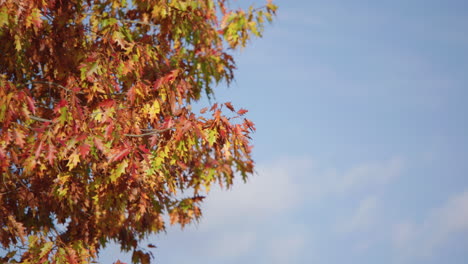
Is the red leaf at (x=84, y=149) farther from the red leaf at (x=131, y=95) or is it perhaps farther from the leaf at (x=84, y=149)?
the red leaf at (x=131, y=95)

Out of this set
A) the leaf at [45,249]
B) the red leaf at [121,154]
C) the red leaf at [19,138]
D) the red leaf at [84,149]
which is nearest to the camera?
the red leaf at [84,149]

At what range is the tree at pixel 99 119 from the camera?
19.5 ft

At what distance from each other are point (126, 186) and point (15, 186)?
5.72 feet

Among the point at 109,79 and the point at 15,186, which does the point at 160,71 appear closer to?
the point at 109,79

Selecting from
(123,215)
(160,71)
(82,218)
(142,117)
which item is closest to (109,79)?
(142,117)

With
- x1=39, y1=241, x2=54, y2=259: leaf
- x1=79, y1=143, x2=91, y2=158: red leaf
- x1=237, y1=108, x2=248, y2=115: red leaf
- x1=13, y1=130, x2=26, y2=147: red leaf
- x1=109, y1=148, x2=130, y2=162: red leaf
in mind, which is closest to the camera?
x1=79, y1=143, x2=91, y2=158: red leaf

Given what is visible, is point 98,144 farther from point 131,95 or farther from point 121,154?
point 131,95

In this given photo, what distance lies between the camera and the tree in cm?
595

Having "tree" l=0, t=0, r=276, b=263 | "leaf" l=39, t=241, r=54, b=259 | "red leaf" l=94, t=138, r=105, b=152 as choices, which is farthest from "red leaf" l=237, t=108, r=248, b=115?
"leaf" l=39, t=241, r=54, b=259

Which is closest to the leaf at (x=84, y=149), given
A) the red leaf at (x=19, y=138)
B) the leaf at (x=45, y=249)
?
the red leaf at (x=19, y=138)

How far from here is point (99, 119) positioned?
6.28 meters

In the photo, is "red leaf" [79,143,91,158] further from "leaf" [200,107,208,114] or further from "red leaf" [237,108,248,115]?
"red leaf" [237,108,248,115]

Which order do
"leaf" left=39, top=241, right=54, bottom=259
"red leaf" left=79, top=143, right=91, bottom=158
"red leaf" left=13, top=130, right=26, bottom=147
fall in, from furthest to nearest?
"leaf" left=39, top=241, right=54, bottom=259 → "red leaf" left=13, top=130, right=26, bottom=147 → "red leaf" left=79, top=143, right=91, bottom=158

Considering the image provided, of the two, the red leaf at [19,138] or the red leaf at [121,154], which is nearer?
the red leaf at [19,138]
